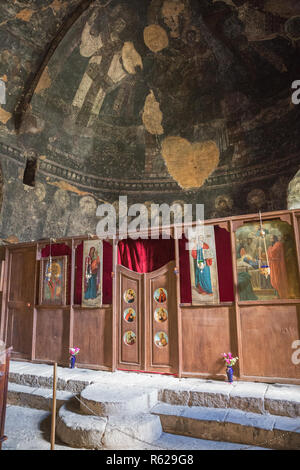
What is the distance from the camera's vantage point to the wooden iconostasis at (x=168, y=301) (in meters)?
6.20

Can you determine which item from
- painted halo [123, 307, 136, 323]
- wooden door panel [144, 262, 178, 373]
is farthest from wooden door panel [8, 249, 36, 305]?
wooden door panel [144, 262, 178, 373]

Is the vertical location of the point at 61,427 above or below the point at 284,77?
below

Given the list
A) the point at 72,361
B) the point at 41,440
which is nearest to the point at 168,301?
the point at 72,361

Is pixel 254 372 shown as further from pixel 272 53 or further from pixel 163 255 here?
pixel 272 53

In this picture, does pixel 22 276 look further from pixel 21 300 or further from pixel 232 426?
pixel 232 426

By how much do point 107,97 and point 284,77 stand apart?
23.3 ft

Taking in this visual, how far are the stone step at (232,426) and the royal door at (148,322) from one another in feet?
5.35

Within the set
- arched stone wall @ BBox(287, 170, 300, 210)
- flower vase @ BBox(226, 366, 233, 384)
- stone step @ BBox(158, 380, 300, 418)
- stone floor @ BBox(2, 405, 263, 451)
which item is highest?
arched stone wall @ BBox(287, 170, 300, 210)

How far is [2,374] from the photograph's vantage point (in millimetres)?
4137

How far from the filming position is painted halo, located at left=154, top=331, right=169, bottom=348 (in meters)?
6.99

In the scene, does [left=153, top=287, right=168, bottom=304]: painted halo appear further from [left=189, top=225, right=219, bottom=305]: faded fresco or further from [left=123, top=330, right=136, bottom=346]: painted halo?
[left=123, top=330, right=136, bottom=346]: painted halo

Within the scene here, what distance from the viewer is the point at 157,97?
14.4 meters

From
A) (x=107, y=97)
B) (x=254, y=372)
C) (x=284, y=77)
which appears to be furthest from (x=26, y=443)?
(x=284, y=77)

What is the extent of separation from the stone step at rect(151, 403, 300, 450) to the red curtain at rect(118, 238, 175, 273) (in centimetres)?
303
